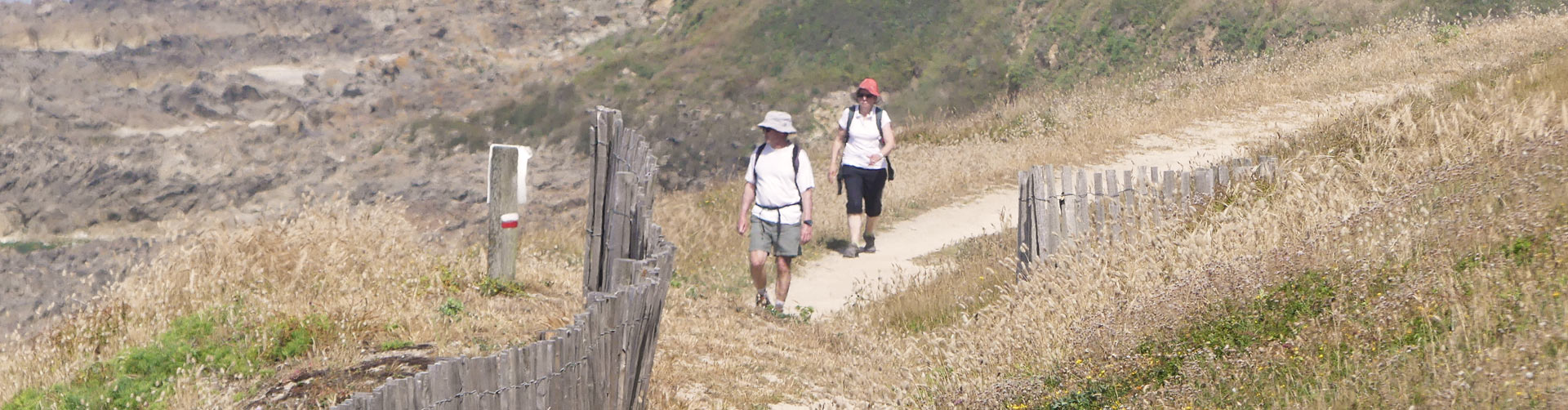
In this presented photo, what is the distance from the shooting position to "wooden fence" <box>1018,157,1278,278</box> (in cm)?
724

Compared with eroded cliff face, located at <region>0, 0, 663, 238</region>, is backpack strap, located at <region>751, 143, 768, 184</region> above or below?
below

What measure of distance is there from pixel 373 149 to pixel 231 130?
8413 mm

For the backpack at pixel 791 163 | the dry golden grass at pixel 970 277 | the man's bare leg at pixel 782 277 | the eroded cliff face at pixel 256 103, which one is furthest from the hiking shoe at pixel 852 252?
the eroded cliff face at pixel 256 103

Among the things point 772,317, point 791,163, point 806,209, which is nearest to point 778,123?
point 791,163

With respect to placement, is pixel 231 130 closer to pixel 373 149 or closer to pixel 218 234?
pixel 373 149

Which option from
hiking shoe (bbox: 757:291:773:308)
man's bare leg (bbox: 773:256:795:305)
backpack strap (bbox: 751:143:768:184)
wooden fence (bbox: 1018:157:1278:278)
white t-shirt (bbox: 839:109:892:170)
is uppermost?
white t-shirt (bbox: 839:109:892:170)

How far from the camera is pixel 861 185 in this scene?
10070 millimetres

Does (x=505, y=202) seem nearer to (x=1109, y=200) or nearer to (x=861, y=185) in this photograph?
(x=861, y=185)

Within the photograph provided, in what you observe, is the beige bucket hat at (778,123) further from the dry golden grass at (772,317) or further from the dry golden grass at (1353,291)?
the dry golden grass at (1353,291)

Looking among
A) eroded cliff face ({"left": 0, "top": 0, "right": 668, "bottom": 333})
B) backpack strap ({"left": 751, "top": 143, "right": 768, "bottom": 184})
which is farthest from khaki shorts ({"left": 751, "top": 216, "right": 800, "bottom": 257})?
eroded cliff face ({"left": 0, "top": 0, "right": 668, "bottom": 333})

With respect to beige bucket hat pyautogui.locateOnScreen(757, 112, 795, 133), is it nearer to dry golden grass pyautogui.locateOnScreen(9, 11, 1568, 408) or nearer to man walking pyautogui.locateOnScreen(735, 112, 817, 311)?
man walking pyautogui.locateOnScreen(735, 112, 817, 311)

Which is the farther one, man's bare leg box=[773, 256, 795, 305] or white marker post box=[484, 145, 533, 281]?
man's bare leg box=[773, 256, 795, 305]

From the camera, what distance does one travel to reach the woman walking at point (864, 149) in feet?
32.0

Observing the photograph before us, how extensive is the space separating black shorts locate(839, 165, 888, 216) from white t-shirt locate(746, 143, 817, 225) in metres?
2.07
